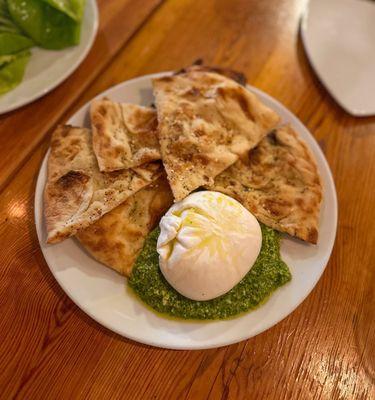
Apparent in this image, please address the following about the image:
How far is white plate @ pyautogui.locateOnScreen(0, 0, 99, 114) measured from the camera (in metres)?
1.99

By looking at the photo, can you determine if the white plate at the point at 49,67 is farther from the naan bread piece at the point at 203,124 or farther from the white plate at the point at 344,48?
the white plate at the point at 344,48

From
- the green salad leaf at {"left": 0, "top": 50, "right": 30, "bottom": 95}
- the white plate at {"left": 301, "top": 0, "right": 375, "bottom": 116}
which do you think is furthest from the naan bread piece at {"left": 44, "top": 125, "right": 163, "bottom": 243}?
the white plate at {"left": 301, "top": 0, "right": 375, "bottom": 116}

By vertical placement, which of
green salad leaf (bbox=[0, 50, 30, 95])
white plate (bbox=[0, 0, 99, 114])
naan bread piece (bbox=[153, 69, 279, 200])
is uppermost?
green salad leaf (bbox=[0, 50, 30, 95])

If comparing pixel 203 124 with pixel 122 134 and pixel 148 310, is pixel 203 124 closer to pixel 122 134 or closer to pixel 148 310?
pixel 122 134

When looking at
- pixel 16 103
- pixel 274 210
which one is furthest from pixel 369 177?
pixel 16 103

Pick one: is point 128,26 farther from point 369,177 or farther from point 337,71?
point 369,177

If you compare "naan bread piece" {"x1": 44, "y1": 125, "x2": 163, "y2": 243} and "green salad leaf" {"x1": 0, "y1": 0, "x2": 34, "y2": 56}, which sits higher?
"green salad leaf" {"x1": 0, "y1": 0, "x2": 34, "y2": 56}

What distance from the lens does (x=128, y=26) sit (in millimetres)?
2414

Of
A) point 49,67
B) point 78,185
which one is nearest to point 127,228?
point 78,185

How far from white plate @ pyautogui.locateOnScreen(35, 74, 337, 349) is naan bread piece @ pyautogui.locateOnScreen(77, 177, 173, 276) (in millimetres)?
69

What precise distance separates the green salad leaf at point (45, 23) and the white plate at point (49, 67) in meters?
0.05

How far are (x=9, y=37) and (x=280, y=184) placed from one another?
5.10 feet

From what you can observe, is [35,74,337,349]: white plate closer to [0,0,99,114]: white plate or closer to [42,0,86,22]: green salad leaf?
[0,0,99,114]: white plate

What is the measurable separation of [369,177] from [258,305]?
0.98 m
